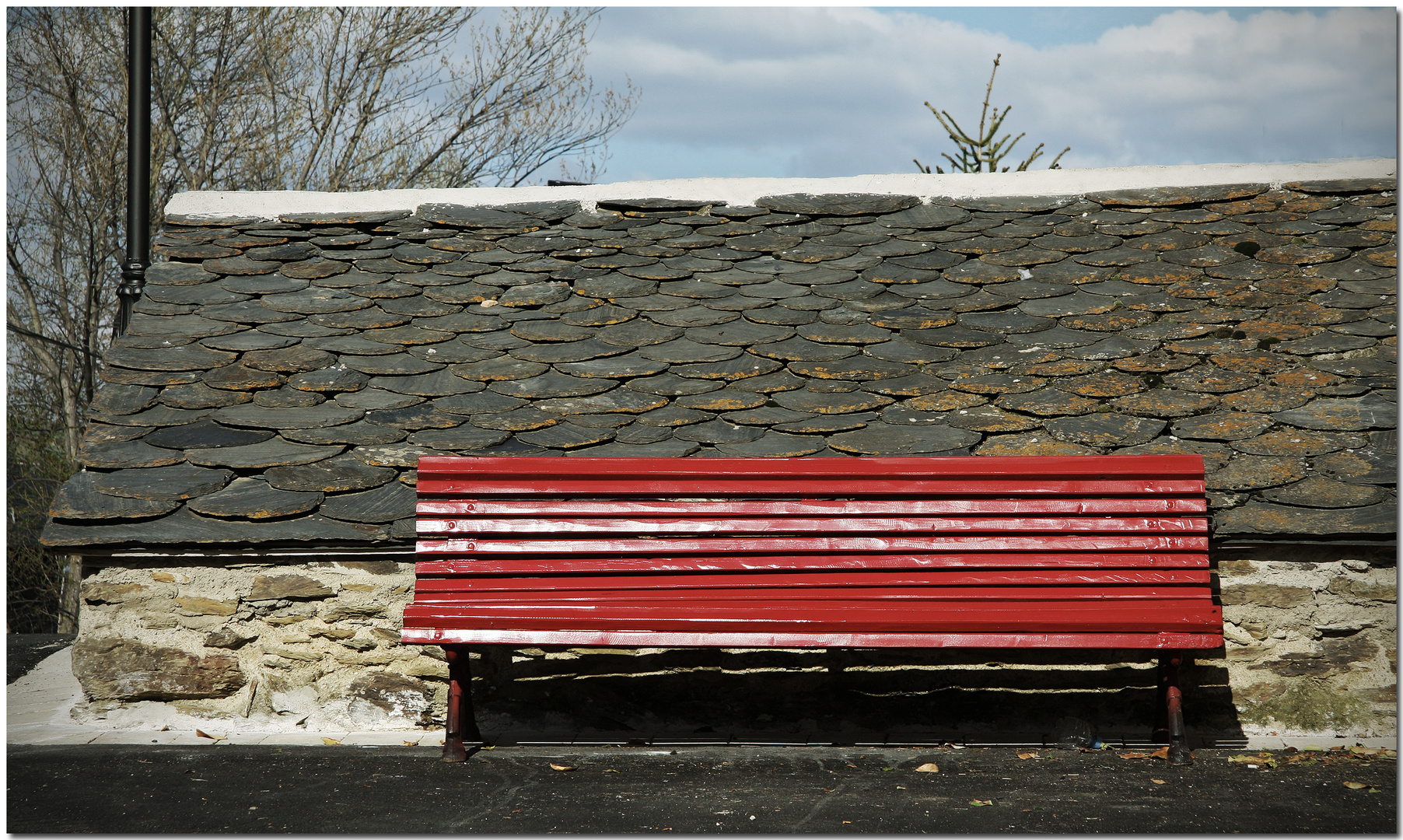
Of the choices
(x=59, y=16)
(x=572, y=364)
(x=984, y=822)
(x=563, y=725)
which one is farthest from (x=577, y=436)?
(x=59, y=16)

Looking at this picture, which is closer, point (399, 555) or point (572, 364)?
point (399, 555)

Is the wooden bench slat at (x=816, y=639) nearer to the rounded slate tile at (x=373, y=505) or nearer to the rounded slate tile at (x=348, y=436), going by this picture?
the rounded slate tile at (x=373, y=505)

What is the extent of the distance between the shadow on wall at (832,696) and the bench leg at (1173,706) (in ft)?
0.66

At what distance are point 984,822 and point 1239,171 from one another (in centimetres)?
437

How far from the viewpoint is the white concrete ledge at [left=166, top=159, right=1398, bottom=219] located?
5.61 metres

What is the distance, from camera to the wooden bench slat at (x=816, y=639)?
3404 mm

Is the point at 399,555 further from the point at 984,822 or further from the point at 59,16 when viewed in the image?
the point at 59,16

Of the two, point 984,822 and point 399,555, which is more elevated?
point 399,555

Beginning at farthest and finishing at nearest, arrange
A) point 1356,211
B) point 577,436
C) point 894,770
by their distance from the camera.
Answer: point 1356,211, point 577,436, point 894,770

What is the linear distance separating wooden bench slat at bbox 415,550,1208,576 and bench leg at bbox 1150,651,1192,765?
0.39 metres

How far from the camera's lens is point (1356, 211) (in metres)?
5.22

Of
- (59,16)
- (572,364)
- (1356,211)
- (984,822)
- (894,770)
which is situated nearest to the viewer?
(984,822)

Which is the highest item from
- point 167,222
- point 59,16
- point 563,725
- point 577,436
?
point 59,16

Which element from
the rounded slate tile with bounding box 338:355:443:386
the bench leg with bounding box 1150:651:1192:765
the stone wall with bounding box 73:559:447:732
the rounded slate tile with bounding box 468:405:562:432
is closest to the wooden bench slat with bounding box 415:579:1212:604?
the bench leg with bounding box 1150:651:1192:765
